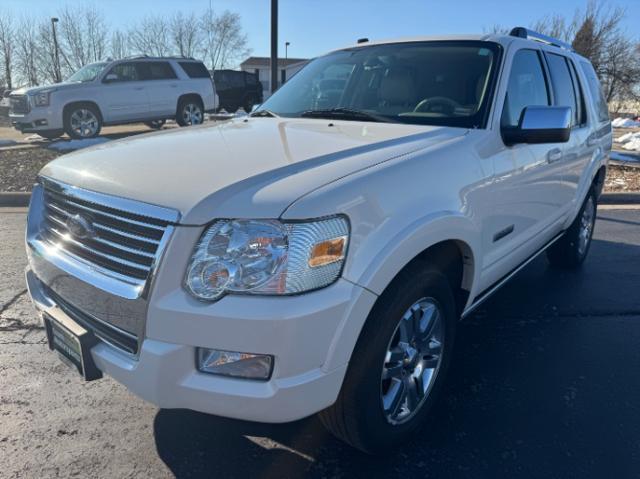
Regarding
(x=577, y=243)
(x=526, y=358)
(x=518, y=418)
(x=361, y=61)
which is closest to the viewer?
(x=518, y=418)

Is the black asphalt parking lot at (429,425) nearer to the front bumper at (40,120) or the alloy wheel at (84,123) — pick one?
the front bumper at (40,120)

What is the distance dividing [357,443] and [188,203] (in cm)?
121

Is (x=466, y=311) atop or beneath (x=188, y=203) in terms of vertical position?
beneath

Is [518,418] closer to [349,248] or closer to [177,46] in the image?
[349,248]

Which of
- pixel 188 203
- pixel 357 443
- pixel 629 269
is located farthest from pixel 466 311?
pixel 629 269

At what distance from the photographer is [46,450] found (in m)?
2.39

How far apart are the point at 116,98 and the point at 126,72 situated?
0.82 m

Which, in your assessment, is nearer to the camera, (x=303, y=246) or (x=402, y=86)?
(x=303, y=246)

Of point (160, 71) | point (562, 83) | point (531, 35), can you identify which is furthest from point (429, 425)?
point (160, 71)

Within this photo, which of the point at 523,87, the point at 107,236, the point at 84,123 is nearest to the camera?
the point at 107,236

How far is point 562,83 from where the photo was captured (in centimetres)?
404

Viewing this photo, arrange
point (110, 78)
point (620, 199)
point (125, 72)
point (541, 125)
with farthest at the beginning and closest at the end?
point (125, 72)
point (110, 78)
point (620, 199)
point (541, 125)

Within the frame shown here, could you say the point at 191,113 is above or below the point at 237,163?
below

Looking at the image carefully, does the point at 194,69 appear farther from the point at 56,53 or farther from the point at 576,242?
the point at 56,53
